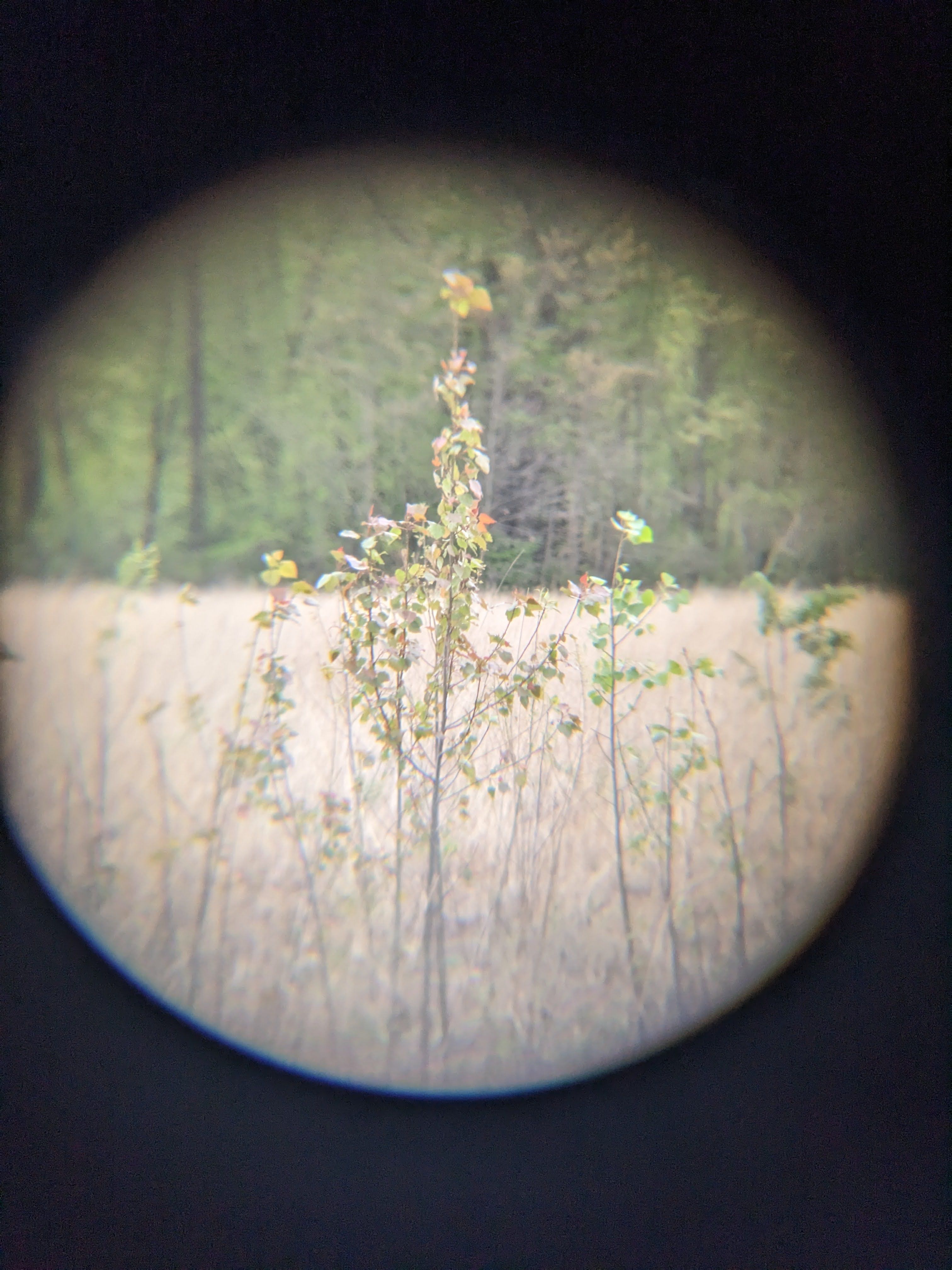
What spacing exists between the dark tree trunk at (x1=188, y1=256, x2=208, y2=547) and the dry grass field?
0.51 metres

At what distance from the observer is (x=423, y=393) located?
1814 mm

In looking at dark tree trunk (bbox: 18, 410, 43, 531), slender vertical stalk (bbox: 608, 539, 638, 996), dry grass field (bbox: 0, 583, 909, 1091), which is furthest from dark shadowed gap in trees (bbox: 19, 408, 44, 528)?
slender vertical stalk (bbox: 608, 539, 638, 996)

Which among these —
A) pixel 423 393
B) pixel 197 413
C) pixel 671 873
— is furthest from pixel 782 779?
pixel 197 413

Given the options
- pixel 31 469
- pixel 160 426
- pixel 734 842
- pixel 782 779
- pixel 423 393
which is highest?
pixel 423 393

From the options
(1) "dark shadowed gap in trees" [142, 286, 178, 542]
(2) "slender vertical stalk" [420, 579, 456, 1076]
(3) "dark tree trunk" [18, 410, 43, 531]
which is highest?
(1) "dark shadowed gap in trees" [142, 286, 178, 542]

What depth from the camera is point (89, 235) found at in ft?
4.31

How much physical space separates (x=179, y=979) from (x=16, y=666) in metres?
0.71

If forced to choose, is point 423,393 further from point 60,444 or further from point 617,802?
point 617,802

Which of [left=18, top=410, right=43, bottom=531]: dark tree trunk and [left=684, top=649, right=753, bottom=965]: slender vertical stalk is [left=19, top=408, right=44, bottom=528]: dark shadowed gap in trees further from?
[left=684, top=649, right=753, bottom=965]: slender vertical stalk

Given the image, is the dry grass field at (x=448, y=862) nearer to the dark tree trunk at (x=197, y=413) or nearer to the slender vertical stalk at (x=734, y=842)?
the slender vertical stalk at (x=734, y=842)

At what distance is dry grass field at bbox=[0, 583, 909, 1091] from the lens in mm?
1328

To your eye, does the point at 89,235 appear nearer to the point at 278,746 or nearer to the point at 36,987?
the point at 278,746

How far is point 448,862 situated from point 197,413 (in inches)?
55.8

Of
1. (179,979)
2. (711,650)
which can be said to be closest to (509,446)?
(711,650)
